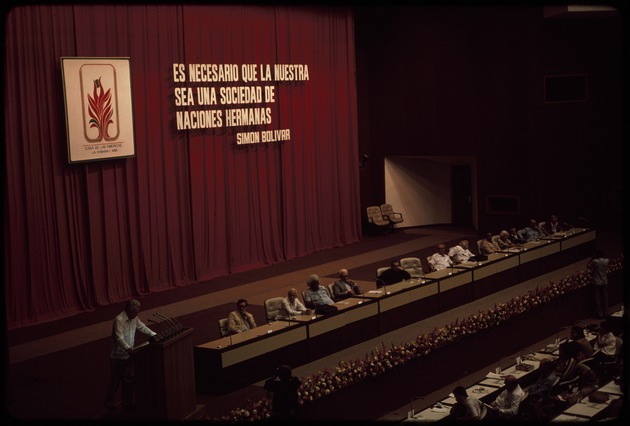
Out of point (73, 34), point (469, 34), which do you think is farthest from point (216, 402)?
point (469, 34)

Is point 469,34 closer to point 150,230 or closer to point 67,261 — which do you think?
point 150,230

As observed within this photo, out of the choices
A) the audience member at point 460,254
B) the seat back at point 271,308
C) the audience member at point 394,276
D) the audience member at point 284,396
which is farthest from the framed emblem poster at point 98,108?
the audience member at point 284,396

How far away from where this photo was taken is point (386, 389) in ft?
33.5

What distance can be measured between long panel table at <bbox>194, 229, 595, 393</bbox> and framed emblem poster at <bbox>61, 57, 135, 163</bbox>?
463 cm

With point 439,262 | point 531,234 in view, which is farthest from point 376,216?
point 439,262

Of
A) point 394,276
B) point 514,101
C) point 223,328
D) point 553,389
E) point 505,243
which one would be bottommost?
point 553,389

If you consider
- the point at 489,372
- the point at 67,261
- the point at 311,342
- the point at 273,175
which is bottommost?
the point at 489,372

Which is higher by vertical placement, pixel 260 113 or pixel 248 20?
pixel 248 20

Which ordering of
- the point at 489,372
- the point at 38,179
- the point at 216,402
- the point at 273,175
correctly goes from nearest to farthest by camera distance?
1. the point at 216,402
2. the point at 489,372
3. the point at 38,179
4. the point at 273,175

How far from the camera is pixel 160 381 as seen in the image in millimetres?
7727

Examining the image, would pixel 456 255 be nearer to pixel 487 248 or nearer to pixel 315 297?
pixel 487 248

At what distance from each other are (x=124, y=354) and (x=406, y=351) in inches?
148

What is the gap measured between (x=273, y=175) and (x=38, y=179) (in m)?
5.49

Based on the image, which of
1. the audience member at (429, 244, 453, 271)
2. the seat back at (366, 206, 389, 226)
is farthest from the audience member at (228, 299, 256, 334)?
the seat back at (366, 206, 389, 226)
